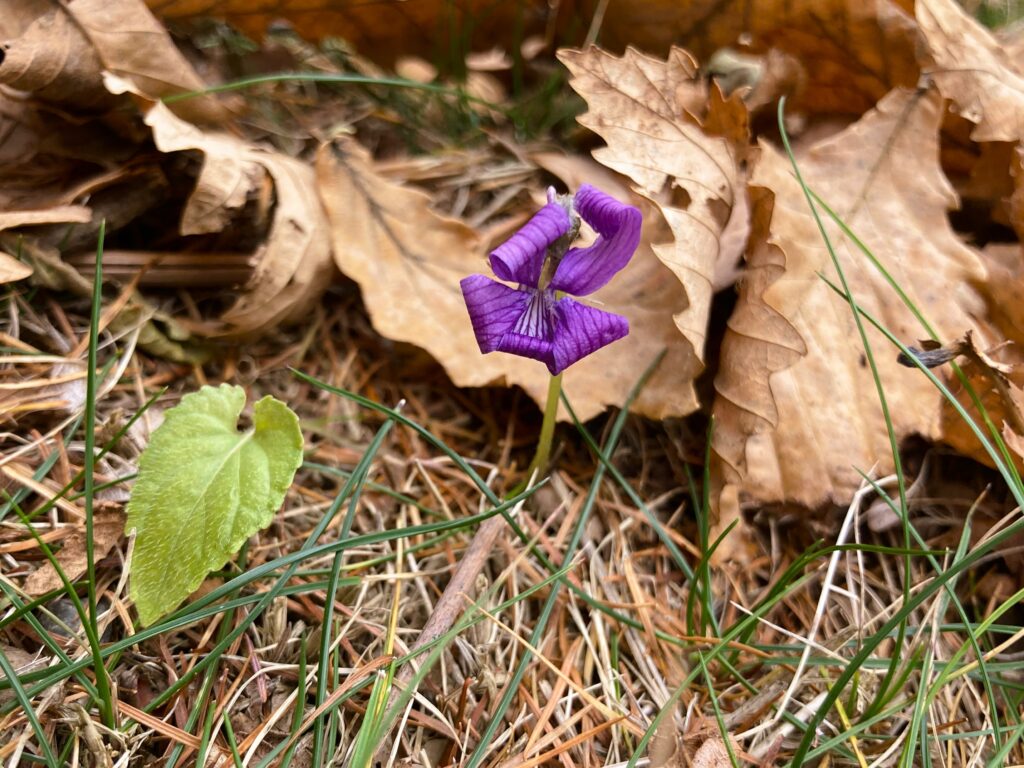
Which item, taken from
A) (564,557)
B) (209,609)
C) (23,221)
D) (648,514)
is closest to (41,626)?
(209,609)

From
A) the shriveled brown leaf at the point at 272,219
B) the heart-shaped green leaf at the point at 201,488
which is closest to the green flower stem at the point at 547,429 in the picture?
the heart-shaped green leaf at the point at 201,488

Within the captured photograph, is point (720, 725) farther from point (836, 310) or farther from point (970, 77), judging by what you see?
point (970, 77)

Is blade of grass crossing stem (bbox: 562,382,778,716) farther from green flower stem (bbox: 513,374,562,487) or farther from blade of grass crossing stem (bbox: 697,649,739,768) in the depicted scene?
blade of grass crossing stem (bbox: 697,649,739,768)

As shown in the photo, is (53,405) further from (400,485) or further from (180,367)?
(400,485)

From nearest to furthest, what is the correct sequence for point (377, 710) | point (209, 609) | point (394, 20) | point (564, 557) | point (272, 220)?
point (377, 710) < point (209, 609) < point (564, 557) < point (272, 220) < point (394, 20)

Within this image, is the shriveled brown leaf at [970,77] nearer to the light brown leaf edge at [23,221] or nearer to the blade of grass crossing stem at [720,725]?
the blade of grass crossing stem at [720,725]

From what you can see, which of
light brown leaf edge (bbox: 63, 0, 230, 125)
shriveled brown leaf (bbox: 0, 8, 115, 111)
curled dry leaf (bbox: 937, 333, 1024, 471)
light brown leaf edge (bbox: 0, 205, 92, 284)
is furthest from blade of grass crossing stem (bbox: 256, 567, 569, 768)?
shriveled brown leaf (bbox: 0, 8, 115, 111)
